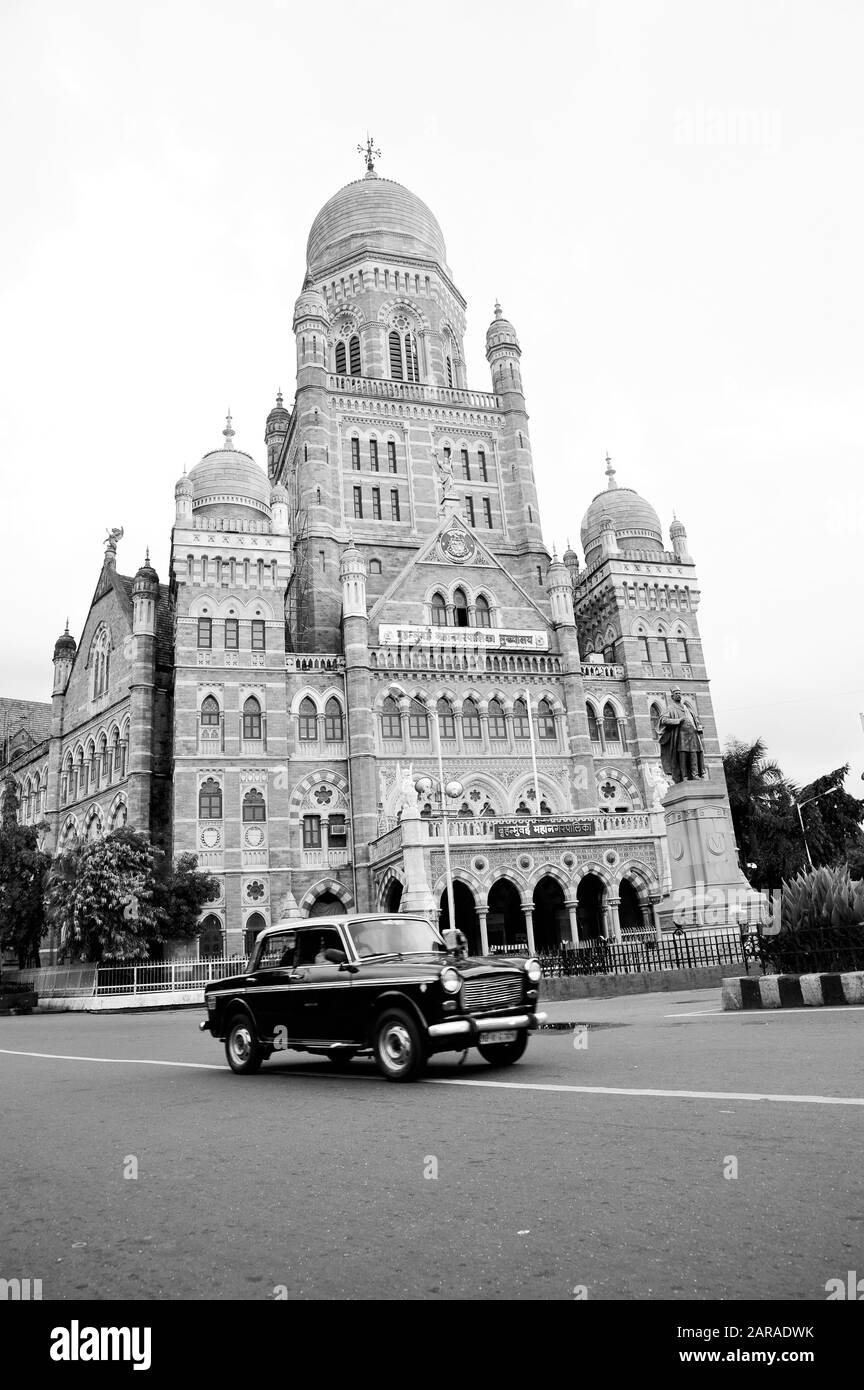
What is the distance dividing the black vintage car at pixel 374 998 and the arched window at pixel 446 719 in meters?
31.3

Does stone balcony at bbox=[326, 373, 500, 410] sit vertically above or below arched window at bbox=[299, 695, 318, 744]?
above

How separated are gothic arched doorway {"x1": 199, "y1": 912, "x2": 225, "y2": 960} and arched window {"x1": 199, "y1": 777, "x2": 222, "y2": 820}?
3990 mm

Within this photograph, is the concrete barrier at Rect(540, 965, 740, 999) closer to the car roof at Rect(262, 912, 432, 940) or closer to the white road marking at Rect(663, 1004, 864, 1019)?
the white road marking at Rect(663, 1004, 864, 1019)

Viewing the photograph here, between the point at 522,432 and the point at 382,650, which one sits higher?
the point at 522,432

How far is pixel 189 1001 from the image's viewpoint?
32344 millimetres

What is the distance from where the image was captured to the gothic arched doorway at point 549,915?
3825 centimetres

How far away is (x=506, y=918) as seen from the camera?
40156 millimetres

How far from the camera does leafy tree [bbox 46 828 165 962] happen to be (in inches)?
1299

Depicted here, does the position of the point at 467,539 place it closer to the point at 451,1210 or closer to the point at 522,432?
the point at 522,432

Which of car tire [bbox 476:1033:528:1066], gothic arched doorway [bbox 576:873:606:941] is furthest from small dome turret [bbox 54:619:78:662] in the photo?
car tire [bbox 476:1033:528:1066]

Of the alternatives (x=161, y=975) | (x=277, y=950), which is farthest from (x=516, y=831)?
(x=277, y=950)

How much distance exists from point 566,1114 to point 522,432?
4838 centimetres

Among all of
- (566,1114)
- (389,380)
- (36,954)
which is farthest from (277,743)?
(566,1114)
